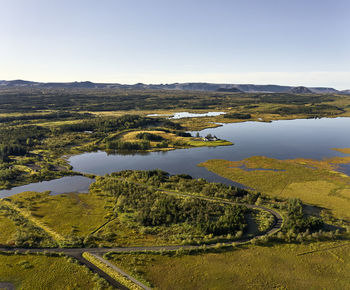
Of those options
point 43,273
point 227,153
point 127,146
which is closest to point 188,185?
point 43,273

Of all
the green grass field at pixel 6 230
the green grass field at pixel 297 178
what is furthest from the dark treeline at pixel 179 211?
the green grass field at pixel 297 178

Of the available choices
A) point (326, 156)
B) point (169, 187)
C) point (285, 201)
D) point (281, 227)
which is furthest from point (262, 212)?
point (326, 156)

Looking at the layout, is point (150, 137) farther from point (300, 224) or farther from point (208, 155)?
point (300, 224)

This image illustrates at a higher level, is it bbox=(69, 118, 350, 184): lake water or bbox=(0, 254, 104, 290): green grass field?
bbox=(69, 118, 350, 184): lake water

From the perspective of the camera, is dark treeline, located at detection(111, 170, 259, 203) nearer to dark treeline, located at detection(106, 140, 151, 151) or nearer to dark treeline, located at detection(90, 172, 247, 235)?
dark treeline, located at detection(90, 172, 247, 235)

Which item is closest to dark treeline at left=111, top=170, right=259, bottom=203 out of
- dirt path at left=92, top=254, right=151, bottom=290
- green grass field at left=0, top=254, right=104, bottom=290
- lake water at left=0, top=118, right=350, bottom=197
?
lake water at left=0, top=118, right=350, bottom=197

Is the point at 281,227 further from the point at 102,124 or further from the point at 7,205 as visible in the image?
the point at 102,124
